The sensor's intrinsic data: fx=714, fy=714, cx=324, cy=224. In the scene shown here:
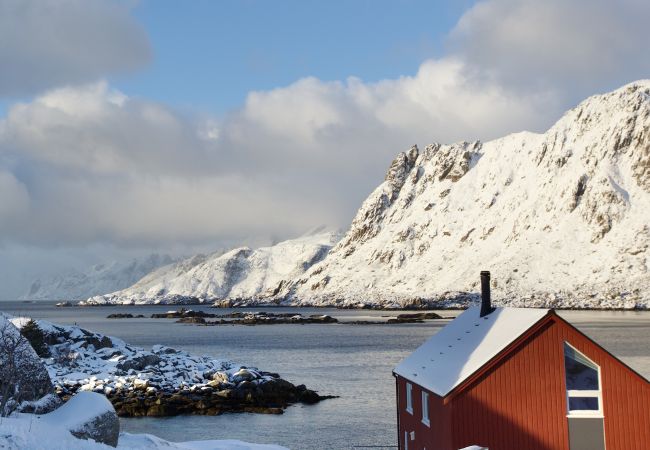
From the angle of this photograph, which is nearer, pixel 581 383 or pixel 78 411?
pixel 78 411

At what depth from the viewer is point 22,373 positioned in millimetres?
25547

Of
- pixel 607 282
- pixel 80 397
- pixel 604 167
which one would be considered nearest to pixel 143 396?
pixel 80 397

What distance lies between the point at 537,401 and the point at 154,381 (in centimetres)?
3634

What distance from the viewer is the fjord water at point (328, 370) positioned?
39.5m

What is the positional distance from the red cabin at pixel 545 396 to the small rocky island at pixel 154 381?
2602 centimetres

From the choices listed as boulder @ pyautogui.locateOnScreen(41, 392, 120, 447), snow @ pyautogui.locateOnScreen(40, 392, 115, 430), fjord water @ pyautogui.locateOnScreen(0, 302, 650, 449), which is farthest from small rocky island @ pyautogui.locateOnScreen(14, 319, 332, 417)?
boulder @ pyautogui.locateOnScreen(41, 392, 120, 447)

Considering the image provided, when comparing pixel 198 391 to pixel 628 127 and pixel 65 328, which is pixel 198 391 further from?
pixel 628 127

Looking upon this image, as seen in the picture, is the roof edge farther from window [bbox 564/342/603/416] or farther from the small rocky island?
the small rocky island

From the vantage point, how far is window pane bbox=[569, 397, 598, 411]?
2202 cm

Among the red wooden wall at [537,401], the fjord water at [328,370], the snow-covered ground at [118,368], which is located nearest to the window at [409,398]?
the red wooden wall at [537,401]

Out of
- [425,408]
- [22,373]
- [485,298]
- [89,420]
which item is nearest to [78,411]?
[89,420]

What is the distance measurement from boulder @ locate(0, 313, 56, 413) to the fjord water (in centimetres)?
1359

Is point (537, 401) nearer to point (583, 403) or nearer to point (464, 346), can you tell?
point (583, 403)

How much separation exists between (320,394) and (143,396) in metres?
12.8
